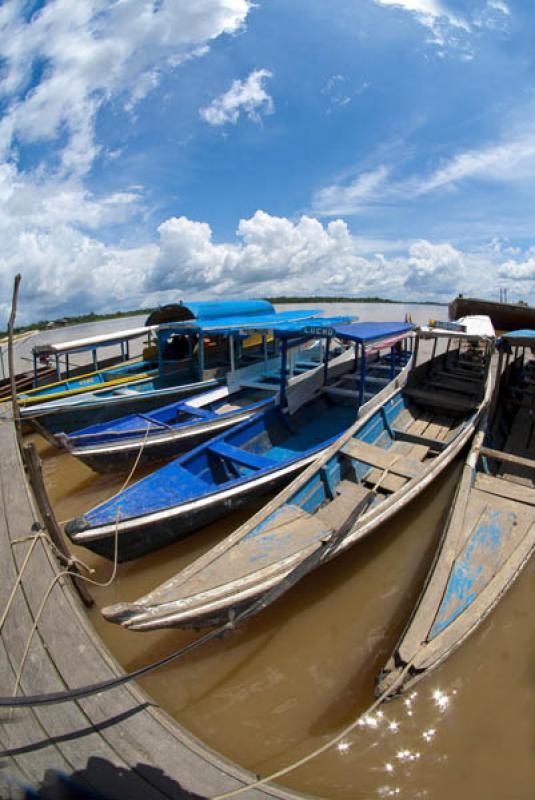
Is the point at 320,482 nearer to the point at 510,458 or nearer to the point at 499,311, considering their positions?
the point at 510,458

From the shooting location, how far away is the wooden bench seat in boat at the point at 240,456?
6949mm

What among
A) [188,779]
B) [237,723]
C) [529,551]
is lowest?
[237,723]

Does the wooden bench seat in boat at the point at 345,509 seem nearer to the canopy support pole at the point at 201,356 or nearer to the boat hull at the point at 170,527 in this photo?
the boat hull at the point at 170,527

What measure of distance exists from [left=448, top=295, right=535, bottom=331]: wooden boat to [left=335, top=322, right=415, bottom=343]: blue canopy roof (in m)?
14.8

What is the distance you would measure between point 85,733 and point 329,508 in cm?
335

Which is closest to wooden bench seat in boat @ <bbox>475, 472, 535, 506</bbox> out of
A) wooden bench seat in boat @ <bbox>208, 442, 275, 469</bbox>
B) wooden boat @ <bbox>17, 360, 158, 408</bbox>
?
wooden bench seat in boat @ <bbox>208, 442, 275, 469</bbox>

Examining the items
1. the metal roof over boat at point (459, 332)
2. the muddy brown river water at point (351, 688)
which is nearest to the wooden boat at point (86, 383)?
the muddy brown river water at point (351, 688)

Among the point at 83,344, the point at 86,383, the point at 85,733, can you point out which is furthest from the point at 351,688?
the point at 86,383

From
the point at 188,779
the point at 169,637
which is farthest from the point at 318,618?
the point at 188,779

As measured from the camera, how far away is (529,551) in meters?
5.07

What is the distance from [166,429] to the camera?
8.65 metres

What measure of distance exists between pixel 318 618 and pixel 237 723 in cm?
162

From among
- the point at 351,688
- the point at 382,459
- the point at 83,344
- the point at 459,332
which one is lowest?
the point at 351,688

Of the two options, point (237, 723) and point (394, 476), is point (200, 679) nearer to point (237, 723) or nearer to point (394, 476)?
point (237, 723)
